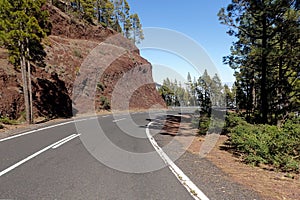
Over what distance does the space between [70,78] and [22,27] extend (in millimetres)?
14436

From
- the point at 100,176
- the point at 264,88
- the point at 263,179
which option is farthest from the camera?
the point at 264,88

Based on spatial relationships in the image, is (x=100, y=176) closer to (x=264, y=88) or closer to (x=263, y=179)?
(x=263, y=179)

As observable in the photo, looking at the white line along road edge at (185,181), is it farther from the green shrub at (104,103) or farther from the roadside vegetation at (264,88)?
the green shrub at (104,103)

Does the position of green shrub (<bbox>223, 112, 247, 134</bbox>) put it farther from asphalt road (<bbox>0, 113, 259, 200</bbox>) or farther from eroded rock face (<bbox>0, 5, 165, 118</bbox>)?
eroded rock face (<bbox>0, 5, 165, 118</bbox>)

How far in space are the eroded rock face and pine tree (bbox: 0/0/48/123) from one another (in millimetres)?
1716

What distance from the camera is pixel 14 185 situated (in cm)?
439

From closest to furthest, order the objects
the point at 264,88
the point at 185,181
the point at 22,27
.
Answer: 1. the point at 185,181
2. the point at 264,88
3. the point at 22,27

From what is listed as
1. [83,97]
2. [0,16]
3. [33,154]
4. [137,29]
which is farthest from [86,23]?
[33,154]

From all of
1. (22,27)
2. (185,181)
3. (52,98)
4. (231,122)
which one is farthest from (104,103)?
(185,181)

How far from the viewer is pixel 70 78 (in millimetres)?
31125

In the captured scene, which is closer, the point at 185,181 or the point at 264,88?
the point at 185,181

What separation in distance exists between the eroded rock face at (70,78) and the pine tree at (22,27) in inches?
67.6

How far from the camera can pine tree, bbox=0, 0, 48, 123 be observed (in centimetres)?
1614

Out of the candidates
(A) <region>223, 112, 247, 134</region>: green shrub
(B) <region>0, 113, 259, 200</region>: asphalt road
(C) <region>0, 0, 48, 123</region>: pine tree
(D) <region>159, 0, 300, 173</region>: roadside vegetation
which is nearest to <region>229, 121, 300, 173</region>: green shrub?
(D) <region>159, 0, 300, 173</region>: roadside vegetation
